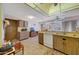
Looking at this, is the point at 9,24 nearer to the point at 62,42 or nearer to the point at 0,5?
the point at 0,5

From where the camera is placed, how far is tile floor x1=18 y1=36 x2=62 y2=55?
1.67 m

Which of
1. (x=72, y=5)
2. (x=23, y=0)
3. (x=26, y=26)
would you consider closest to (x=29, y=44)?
(x=26, y=26)

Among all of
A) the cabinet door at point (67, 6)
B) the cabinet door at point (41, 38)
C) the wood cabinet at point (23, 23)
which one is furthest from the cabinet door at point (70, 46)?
the wood cabinet at point (23, 23)

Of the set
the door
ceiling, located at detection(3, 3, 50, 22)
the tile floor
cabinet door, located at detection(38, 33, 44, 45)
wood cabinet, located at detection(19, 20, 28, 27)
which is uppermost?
ceiling, located at detection(3, 3, 50, 22)

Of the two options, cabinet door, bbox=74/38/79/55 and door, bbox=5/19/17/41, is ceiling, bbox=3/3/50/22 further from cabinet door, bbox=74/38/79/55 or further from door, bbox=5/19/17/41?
cabinet door, bbox=74/38/79/55

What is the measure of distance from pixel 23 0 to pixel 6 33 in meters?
0.68

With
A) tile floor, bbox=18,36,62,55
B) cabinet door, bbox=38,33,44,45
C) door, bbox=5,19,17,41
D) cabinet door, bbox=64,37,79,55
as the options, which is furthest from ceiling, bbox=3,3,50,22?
cabinet door, bbox=64,37,79,55

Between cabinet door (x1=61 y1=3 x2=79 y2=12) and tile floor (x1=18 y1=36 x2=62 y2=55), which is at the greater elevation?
cabinet door (x1=61 y1=3 x2=79 y2=12)

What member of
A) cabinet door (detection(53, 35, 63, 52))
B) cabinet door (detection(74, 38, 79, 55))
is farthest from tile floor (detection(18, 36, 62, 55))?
cabinet door (detection(74, 38, 79, 55))

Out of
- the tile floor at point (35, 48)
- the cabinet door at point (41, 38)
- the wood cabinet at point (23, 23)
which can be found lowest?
the tile floor at point (35, 48)

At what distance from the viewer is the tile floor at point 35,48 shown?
1675 millimetres

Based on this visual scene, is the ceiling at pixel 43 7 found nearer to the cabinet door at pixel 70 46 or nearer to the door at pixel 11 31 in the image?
the door at pixel 11 31

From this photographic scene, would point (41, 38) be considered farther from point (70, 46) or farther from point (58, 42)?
point (70, 46)

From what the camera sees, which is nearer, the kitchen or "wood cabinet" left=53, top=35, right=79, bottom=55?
the kitchen
